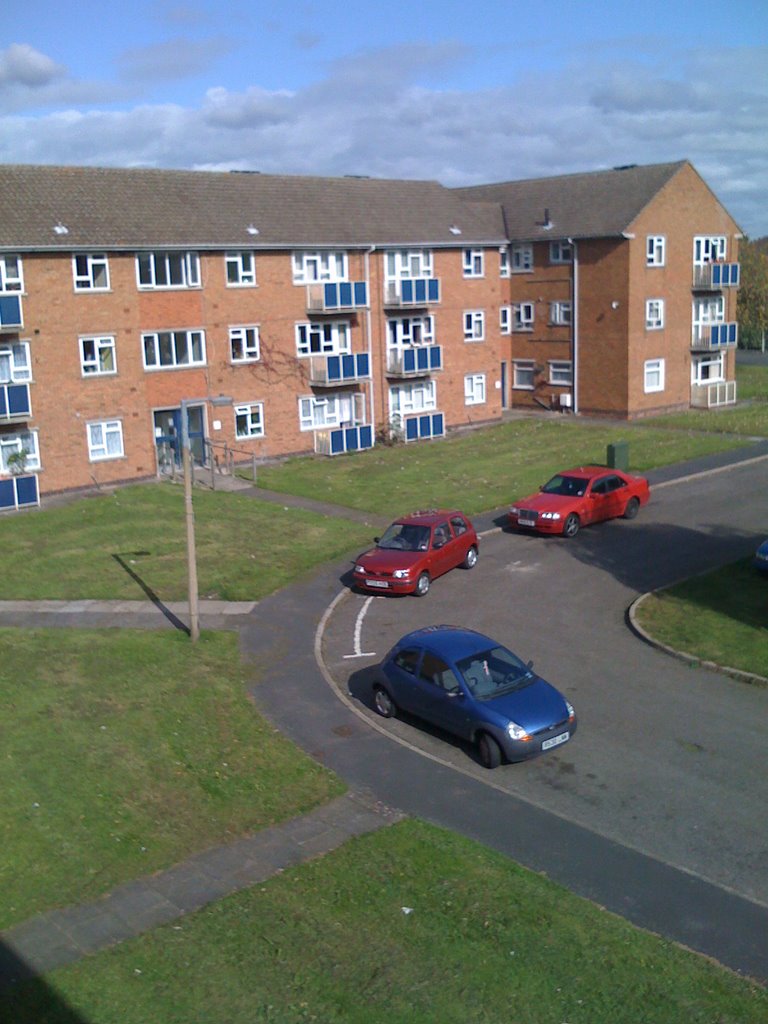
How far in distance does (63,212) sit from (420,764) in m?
24.9

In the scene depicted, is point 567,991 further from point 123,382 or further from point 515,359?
point 515,359

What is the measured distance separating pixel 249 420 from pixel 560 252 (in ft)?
58.5

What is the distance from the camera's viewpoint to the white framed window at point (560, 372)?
163ft

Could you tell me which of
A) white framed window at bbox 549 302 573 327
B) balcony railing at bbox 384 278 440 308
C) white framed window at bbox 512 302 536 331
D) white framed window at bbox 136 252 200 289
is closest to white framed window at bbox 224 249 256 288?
white framed window at bbox 136 252 200 289

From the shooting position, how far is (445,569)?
25109mm

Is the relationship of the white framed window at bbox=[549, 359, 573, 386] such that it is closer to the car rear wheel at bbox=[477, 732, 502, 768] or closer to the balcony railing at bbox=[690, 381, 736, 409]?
the balcony railing at bbox=[690, 381, 736, 409]

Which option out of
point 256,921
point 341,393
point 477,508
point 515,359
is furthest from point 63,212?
point 256,921

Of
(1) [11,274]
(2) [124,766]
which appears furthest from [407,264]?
(2) [124,766]

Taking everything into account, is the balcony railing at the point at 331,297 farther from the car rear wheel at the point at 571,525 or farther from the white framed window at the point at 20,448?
the car rear wheel at the point at 571,525

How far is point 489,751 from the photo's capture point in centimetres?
1562

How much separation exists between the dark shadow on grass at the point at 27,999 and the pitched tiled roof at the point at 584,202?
134ft

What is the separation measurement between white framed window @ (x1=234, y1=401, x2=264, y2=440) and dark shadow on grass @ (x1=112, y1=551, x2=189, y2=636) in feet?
40.3

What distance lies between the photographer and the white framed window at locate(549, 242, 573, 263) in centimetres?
4838

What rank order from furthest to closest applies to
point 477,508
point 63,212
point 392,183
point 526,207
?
point 526,207
point 392,183
point 63,212
point 477,508
